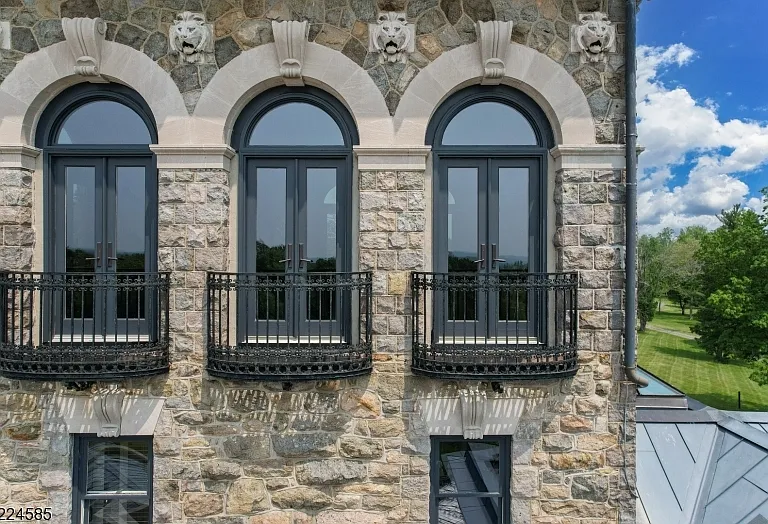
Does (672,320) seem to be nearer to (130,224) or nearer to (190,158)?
(190,158)

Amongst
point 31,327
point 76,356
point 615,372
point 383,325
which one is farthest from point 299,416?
point 615,372

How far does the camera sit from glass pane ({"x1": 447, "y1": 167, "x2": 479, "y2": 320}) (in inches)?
212

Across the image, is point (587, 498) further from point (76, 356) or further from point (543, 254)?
point (76, 356)

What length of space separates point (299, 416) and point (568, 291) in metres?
3.35

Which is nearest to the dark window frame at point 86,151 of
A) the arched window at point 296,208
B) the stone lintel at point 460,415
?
the arched window at point 296,208

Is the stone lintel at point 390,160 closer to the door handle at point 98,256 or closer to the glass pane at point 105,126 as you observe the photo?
the glass pane at point 105,126

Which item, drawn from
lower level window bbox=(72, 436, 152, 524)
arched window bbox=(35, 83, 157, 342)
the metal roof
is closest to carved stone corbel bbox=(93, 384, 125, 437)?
lower level window bbox=(72, 436, 152, 524)

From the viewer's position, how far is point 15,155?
5.19 meters

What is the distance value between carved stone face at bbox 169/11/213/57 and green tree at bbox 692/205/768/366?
23726 millimetres

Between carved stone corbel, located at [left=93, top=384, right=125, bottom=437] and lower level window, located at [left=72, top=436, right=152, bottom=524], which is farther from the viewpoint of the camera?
lower level window, located at [left=72, top=436, right=152, bottom=524]

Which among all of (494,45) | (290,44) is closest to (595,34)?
(494,45)

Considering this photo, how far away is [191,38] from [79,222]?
8.36ft

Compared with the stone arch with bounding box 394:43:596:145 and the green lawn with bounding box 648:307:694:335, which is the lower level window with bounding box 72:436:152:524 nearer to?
the stone arch with bounding box 394:43:596:145

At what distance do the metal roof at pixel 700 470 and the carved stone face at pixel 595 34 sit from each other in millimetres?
5555
